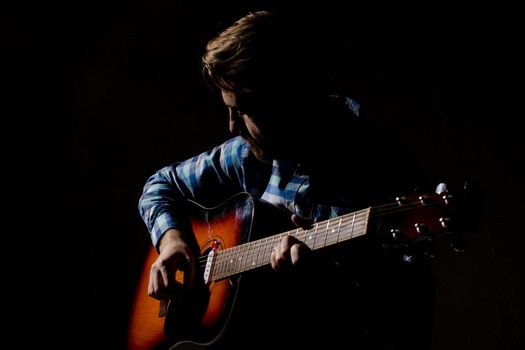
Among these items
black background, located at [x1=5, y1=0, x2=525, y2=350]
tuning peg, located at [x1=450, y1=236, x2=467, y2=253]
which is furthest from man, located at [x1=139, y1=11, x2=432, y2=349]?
black background, located at [x1=5, y1=0, x2=525, y2=350]

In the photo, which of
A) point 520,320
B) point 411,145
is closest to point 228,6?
point 411,145

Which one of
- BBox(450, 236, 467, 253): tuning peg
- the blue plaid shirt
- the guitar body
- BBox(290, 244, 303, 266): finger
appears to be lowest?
the guitar body

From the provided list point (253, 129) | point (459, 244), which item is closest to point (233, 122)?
point (253, 129)

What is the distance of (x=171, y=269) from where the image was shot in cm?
138

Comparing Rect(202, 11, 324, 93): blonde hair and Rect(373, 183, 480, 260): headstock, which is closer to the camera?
Rect(373, 183, 480, 260): headstock

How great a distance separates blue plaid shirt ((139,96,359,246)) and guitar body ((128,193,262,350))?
61mm

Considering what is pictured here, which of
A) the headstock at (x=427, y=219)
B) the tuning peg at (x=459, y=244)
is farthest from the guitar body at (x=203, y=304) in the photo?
the tuning peg at (x=459, y=244)

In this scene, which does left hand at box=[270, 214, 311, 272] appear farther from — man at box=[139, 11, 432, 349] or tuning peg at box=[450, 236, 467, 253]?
tuning peg at box=[450, 236, 467, 253]

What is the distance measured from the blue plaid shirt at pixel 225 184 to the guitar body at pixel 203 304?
6cm

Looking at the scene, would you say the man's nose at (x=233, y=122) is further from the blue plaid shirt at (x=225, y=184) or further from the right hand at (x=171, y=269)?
the right hand at (x=171, y=269)

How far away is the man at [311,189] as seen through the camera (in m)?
1.07

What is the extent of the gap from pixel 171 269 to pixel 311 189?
429mm

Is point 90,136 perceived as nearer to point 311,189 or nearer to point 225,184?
point 225,184

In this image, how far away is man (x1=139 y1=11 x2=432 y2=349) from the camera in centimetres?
107
